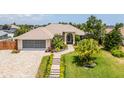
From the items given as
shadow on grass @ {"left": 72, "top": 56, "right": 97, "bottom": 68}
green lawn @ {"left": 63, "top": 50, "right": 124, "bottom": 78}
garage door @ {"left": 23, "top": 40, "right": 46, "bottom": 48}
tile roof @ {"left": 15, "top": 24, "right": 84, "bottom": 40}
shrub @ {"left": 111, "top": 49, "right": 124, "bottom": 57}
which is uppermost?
tile roof @ {"left": 15, "top": 24, "right": 84, "bottom": 40}

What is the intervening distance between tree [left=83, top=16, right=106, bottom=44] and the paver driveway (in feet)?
36.6

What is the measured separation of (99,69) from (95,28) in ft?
56.9

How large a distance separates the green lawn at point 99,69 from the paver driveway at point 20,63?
3.77 metres

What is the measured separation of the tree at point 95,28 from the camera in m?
55.8

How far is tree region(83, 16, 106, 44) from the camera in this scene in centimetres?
5584

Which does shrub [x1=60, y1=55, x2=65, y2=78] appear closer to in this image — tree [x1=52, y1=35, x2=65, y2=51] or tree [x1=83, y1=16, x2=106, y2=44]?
tree [x1=52, y1=35, x2=65, y2=51]

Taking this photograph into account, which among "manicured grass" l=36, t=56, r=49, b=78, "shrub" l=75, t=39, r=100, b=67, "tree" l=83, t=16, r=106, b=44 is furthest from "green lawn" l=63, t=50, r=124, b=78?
"tree" l=83, t=16, r=106, b=44

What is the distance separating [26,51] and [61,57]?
8359mm

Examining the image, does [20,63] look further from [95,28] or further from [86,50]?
[95,28]

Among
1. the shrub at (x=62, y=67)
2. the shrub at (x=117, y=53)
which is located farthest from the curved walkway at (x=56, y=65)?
the shrub at (x=117, y=53)

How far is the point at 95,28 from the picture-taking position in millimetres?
56562

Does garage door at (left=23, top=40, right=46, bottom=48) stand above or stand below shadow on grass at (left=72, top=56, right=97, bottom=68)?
above

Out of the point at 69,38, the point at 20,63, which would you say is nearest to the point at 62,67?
the point at 20,63
